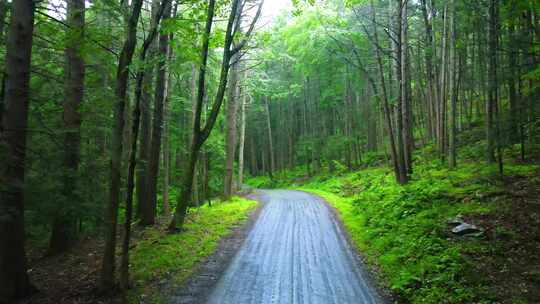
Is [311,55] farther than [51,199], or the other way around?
[311,55]

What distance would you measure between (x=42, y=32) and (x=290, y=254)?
6978mm

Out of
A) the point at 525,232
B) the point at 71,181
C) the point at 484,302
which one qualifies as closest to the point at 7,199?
the point at 71,181

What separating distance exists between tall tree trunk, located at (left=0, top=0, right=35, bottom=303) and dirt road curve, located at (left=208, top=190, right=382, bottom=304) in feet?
10.0

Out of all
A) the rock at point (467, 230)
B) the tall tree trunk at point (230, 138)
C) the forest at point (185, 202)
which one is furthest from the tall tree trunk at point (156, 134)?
the rock at point (467, 230)

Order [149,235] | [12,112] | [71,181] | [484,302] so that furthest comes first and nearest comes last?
[149,235], [71,181], [12,112], [484,302]

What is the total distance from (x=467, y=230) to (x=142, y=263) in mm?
6566

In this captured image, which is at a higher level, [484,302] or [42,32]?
[42,32]

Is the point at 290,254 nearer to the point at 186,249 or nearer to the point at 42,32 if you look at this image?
the point at 186,249

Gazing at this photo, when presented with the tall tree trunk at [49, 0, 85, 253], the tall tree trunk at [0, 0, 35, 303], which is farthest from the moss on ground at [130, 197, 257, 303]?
the tall tree trunk at [0, 0, 35, 303]

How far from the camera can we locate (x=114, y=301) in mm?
5590

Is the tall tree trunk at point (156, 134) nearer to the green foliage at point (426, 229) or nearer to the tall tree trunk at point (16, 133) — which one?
the tall tree trunk at point (16, 133)

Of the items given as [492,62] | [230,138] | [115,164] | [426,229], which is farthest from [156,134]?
[492,62]

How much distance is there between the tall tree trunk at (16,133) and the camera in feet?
17.8

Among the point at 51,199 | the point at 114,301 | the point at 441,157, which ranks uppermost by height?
the point at 441,157
